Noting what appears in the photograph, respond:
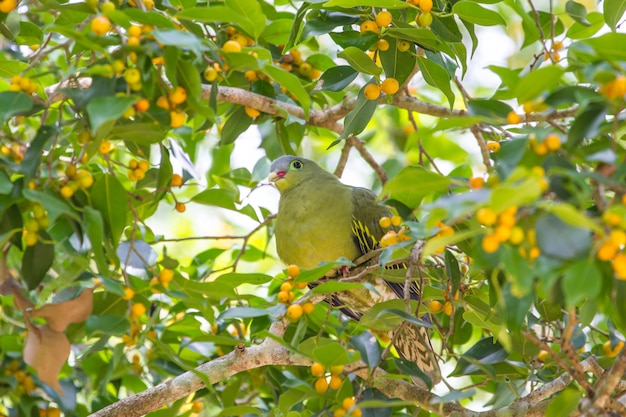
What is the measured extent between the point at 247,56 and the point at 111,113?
0.49m

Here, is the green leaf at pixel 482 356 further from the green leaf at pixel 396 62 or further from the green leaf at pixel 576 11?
the green leaf at pixel 576 11

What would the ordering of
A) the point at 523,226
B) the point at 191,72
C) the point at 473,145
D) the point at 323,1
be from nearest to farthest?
the point at 523,226 → the point at 191,72 → the point at 323,1 → the point at 473,145

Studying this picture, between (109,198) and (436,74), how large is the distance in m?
1.15

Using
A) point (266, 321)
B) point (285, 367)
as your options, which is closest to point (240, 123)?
point (266, 321)

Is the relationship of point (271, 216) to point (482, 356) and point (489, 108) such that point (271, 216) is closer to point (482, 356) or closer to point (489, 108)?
point (482, 356)

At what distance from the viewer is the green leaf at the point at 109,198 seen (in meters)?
2.15

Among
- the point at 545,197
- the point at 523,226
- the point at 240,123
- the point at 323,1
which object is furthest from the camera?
the point at 240,123

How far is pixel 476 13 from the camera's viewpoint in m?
2.48

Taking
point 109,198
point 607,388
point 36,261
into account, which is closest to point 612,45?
point 607,388

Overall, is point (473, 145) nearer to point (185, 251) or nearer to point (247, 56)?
point (185, 251)

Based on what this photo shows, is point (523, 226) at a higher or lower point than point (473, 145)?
higher

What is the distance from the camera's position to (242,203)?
10.8ft

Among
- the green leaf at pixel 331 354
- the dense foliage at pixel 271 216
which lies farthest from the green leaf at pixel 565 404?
the green leaf at pixel 331 354

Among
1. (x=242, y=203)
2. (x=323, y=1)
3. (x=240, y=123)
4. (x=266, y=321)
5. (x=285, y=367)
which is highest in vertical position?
(x=323, y=1)
